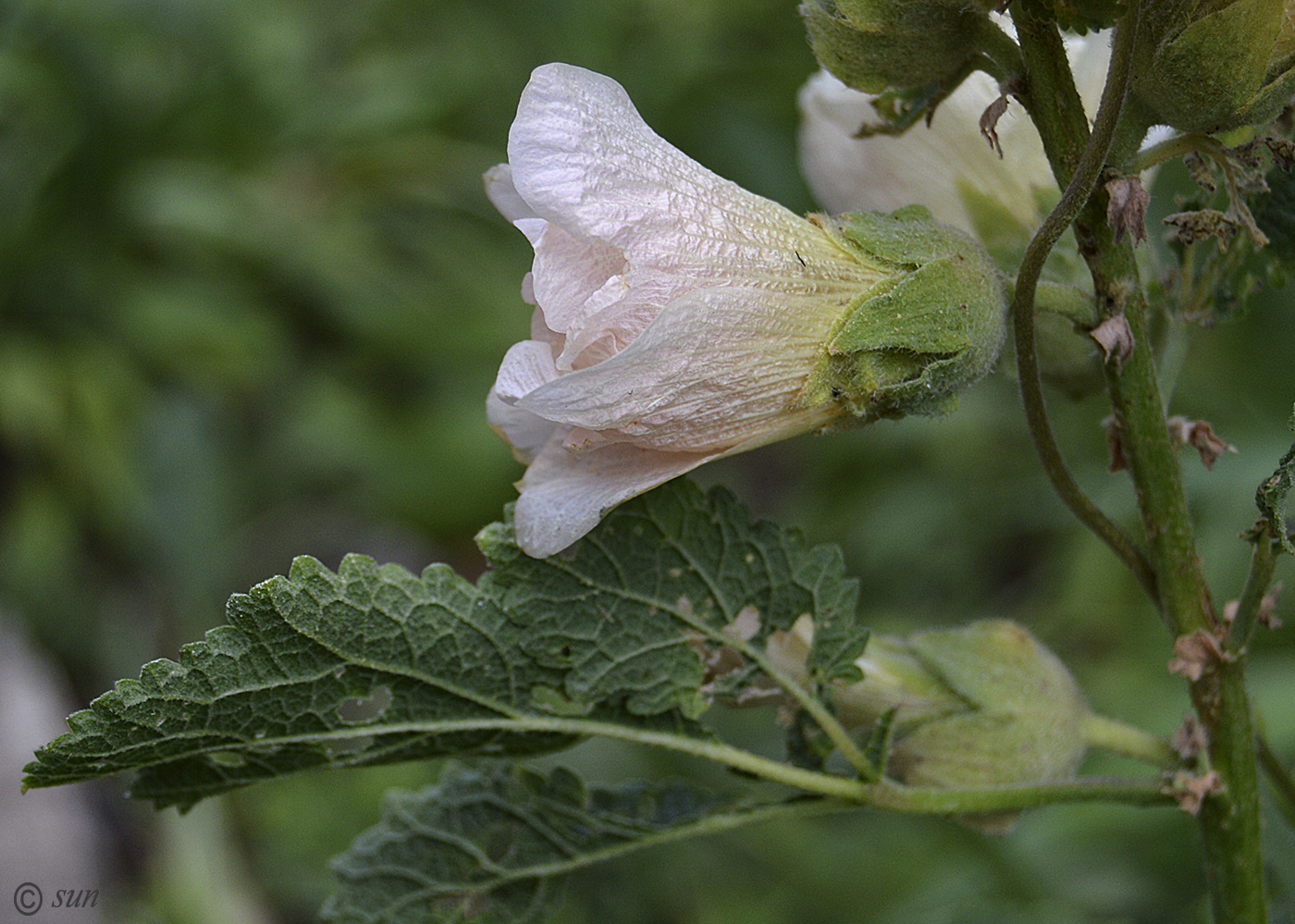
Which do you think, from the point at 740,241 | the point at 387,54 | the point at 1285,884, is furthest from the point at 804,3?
the point at 387,54

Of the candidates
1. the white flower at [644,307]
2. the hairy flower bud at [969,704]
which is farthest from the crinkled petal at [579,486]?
the hairy flower bud at [969,704]

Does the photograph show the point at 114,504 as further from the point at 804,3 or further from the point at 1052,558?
the point at 804,3

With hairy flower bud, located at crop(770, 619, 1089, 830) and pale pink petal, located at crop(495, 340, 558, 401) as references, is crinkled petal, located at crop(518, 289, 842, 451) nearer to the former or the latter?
pale pink petal, located at crop(495, 340, 558, 401)

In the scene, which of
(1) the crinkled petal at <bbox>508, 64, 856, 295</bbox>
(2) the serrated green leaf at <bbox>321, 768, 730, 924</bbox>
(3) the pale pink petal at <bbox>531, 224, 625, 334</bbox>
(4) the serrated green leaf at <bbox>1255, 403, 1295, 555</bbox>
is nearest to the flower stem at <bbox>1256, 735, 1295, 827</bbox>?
(4) the serrated green leaf at <bbox>1255, 403, 1295, 555</bbox>

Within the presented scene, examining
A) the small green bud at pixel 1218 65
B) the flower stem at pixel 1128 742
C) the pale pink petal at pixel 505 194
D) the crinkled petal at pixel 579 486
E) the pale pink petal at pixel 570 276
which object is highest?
the pale pink petal at pixel 505 194

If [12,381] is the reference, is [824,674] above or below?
below

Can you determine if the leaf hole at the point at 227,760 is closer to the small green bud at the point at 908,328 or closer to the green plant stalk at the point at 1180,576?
the small green bud at the point at 908,328

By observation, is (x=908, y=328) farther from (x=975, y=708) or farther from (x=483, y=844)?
(x=483, y=844)

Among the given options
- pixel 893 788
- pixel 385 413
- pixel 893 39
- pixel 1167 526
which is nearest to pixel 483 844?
pixel 893 788
